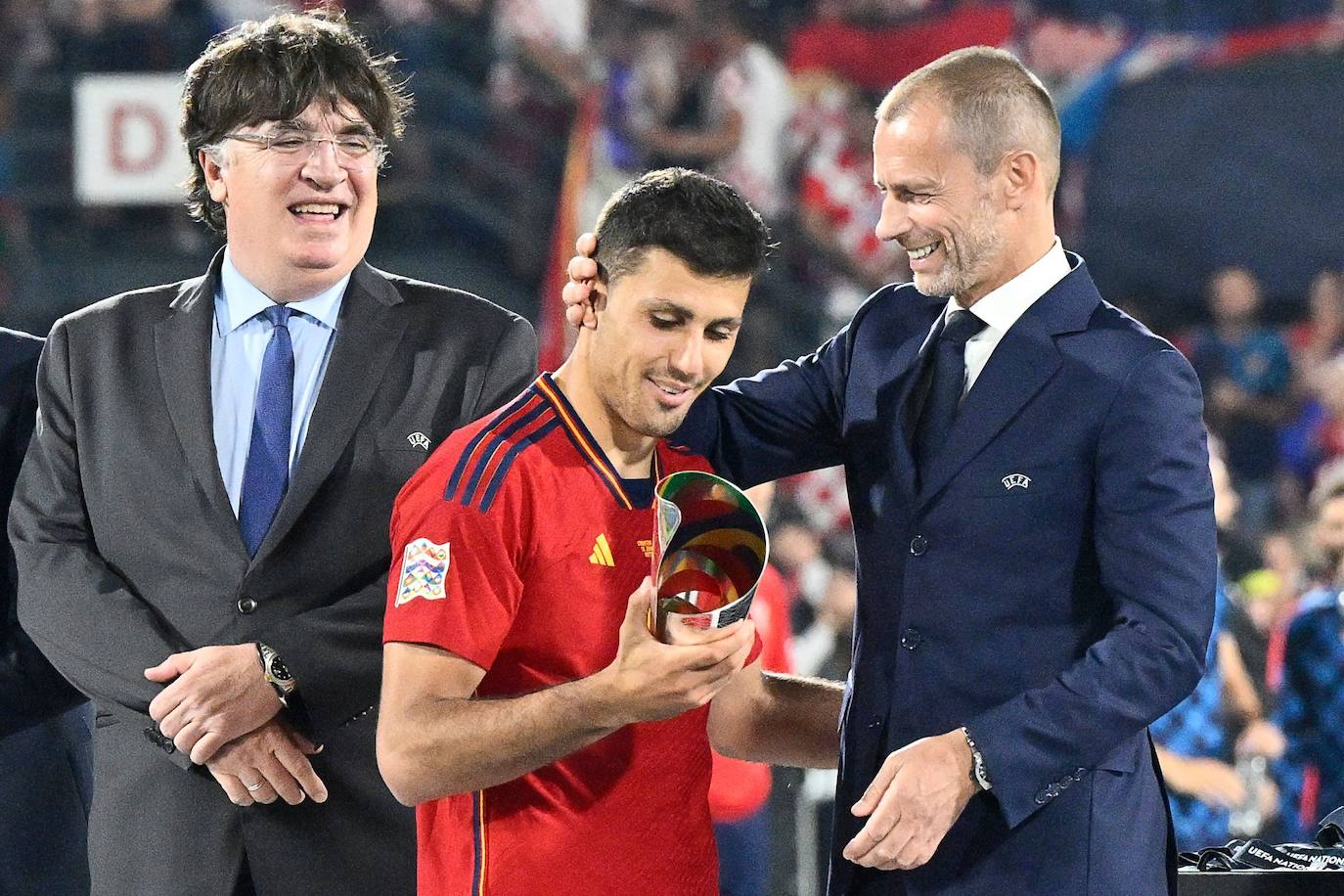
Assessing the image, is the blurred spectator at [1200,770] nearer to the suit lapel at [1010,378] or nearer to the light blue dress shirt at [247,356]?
the suit lapel at [1010,378]

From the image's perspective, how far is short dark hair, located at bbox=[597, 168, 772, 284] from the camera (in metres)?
2.06

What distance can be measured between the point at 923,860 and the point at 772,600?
317cm

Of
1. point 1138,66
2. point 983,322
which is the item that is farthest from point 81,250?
point 983,322

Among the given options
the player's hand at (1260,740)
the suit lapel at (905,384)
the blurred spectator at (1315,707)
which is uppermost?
the suit lapel at (905,384)

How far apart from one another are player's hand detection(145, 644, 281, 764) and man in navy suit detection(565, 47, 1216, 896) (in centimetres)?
69

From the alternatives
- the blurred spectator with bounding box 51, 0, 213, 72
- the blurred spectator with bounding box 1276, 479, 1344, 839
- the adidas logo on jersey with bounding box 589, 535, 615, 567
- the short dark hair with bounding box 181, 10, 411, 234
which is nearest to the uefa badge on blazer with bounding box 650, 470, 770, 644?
the adidas logo on jersey with bounding box 589, 535, 615, 567

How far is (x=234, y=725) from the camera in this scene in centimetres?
233

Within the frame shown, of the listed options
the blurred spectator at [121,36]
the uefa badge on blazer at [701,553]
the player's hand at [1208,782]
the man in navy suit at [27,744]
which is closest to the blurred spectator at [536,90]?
the blurred spectator at [121,36]

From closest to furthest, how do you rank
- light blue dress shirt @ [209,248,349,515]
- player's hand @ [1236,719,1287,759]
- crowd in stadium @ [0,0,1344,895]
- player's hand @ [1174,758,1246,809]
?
light blue dress shirt @ [209,248,349,515] < player's hand @ [1174,758,1246,809] < player's hand @ [1236,719,1287,759] < crowd in stadium @ [0,0,1344,895]

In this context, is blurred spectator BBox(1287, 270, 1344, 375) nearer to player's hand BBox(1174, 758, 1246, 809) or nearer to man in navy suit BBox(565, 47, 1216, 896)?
player's hand BBox(1174, 758, 1246, 809)

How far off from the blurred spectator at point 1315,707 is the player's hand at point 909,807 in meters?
3.09

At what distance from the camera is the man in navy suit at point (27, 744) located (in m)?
2.71

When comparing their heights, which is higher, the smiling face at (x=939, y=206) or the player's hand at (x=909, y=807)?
the smiling face at (x=939, y=206)

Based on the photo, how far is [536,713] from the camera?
6.26ft
